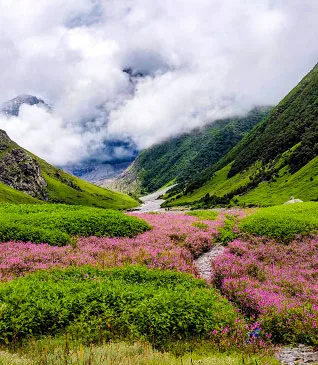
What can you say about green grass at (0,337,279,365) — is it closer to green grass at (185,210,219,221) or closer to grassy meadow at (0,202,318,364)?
grassy meadow at (0,202,318,364)

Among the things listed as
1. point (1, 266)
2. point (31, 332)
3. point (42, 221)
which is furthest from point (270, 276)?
point (42, 221)

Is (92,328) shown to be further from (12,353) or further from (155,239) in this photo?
(155,239)

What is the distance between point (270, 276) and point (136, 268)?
667cm

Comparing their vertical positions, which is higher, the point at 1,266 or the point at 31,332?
the point at 1,266

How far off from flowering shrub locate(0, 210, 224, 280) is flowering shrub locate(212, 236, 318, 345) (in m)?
2.28

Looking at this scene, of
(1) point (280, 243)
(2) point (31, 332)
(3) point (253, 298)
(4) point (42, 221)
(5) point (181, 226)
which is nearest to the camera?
(2) point (31, 332)

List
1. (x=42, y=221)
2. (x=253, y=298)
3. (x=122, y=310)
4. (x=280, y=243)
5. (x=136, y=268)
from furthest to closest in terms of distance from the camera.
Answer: (x=42, y=221)
(x=280, y=243)
(x=136, y=268)
(x=253, y=298)
(x=122, y=310)

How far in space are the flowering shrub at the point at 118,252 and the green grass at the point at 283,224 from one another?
2.87 metres

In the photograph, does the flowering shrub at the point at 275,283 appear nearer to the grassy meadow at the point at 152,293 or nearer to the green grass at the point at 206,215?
the grassy meadow at the point at 152,293

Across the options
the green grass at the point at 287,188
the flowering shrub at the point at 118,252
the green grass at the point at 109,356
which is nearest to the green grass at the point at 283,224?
the flowering shrub at the point at 118,252

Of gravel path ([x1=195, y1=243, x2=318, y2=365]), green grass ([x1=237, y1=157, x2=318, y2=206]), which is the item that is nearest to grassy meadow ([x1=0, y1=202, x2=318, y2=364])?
gravel path ([x1=195, y1=243, x2=318, y2=365])

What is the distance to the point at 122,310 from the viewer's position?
10.8 meters

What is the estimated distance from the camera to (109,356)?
7664mm

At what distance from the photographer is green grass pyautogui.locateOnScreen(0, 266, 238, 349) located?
9758 mm
